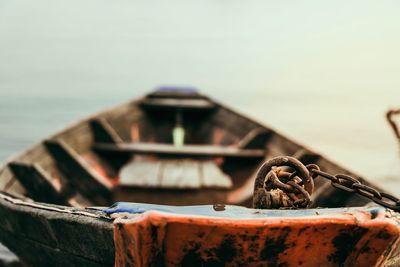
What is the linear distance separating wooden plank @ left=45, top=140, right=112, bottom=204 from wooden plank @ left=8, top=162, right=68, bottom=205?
0.43 m

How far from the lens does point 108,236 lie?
2.41 meters

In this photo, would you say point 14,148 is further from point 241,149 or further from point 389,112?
point 389,112

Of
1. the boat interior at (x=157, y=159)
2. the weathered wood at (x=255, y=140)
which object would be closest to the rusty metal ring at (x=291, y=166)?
the boat interior at (x=157, y=159)

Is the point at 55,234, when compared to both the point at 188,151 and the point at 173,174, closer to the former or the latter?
the point at 173,174

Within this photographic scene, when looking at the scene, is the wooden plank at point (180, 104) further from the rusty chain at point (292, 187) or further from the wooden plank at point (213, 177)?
the rusty chain at point (292, 187)

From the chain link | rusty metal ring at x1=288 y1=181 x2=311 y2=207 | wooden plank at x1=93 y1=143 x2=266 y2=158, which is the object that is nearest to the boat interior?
wooden plank at x1=93 y1=143 x2=266 y2=158

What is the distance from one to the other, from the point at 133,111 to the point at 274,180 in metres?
4.76

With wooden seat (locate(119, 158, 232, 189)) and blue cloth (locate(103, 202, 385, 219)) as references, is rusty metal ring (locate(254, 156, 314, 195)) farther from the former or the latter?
wooden seat (locate(119, 158, 232, 189))

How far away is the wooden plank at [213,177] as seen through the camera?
16.3 feet

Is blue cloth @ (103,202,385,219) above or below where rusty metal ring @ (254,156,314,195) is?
below

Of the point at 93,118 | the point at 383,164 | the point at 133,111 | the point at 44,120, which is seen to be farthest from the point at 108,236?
the point at 44,120

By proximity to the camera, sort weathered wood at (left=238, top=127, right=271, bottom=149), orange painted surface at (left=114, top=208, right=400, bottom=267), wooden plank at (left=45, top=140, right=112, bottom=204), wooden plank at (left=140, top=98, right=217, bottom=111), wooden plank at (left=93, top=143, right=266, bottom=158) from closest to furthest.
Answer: orange painted surface at (left=114, top=208, right=400, bottom=267), wooden plank at (left=45, top=140, right=112, bottom=204), wooden plank at (left=93, top=143, right=266, bottom=158), weathered wood at (left=238, top=127, right=271, bottom=149), wooden plank at (left=140, top=98, right=217, bottom=111)

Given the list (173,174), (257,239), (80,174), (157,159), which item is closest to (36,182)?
(80,174)

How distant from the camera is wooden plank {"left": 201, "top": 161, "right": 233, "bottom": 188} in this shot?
4.98 metres
